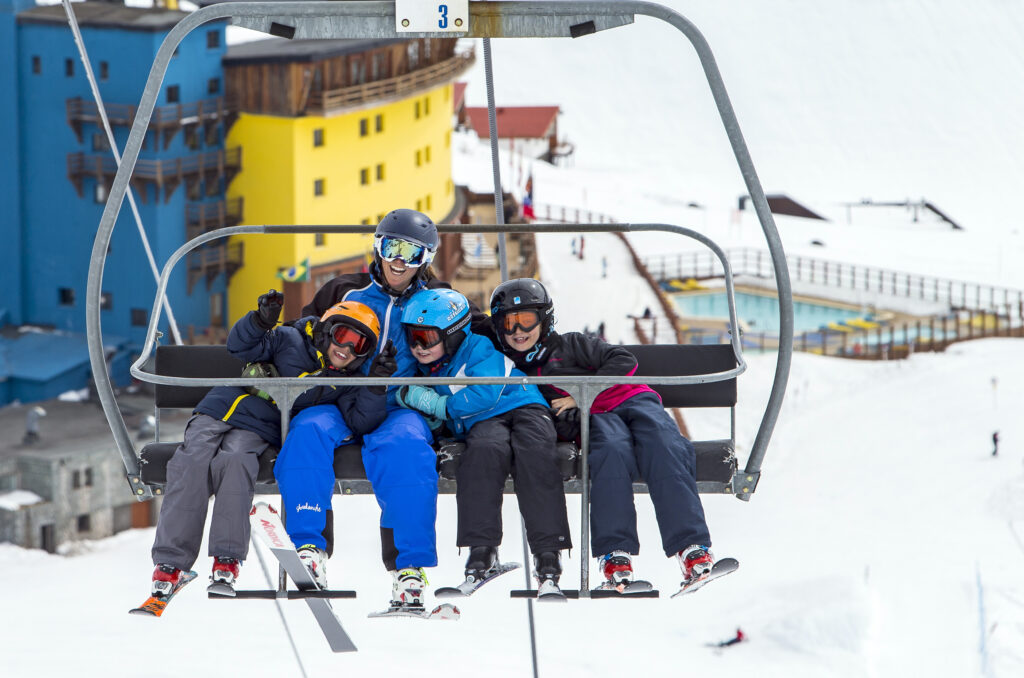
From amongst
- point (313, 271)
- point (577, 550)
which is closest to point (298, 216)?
point (313, 271)

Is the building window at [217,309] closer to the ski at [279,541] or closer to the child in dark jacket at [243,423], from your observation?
the child in dark jacket at [243,423]

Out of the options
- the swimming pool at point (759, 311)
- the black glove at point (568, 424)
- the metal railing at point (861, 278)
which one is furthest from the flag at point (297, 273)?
the black glove at point (568, 424)

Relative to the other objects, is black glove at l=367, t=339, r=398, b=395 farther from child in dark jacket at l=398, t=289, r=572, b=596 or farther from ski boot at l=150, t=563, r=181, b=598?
ski boot at l=150, t=563, r=181, b=598

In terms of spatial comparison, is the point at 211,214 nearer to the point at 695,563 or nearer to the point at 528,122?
the point at 695,563

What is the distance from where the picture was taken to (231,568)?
465 centimetres

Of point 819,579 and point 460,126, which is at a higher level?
point 460,126

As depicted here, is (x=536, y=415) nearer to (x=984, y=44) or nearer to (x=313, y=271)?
(x=313, y=271)

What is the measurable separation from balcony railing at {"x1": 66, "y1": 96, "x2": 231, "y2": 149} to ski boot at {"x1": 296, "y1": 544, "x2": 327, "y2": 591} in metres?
25.5

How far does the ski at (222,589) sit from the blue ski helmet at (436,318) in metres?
1.18

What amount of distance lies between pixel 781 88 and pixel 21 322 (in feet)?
275

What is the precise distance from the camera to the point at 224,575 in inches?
182

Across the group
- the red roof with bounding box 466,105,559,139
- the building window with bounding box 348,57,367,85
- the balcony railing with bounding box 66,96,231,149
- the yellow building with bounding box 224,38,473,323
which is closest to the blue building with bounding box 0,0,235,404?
the balcony railing with bounding box 66,96,231,149

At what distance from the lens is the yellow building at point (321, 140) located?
29734 millimetres

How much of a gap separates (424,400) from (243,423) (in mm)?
669
